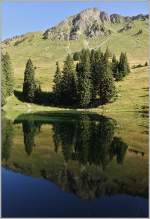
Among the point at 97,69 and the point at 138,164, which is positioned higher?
the point at 97,69

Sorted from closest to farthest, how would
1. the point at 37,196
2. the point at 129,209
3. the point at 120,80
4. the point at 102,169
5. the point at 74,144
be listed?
the point at 129,209
the point at 37,196
the point at 102,169
the point at 74,144
the point at 120,80

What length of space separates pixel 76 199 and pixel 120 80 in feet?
374

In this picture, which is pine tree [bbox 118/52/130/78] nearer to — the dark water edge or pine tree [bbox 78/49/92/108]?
pine tree [bbox 78/49/92/108]

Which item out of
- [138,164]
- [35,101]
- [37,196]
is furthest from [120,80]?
[37,196]

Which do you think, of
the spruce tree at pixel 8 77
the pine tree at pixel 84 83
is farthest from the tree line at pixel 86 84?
the spruce tree at pixel 8 77

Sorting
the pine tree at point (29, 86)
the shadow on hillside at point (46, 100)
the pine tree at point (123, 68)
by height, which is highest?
the pine tree at point (123, 68)

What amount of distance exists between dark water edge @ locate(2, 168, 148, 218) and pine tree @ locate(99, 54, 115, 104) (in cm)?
7922

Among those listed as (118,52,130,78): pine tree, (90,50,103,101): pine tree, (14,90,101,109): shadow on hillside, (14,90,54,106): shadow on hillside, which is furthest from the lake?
(118,52,130,78): pine tree

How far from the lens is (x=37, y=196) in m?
33.2

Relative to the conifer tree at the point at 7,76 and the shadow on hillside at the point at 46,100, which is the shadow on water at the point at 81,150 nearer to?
the shadow on hillside at the point at 46,100

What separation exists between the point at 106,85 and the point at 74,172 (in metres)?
77.0

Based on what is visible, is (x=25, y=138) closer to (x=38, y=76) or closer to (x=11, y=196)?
(x=11, y=196)

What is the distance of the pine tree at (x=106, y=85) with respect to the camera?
11444 centimetres

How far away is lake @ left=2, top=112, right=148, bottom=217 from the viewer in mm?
30453
